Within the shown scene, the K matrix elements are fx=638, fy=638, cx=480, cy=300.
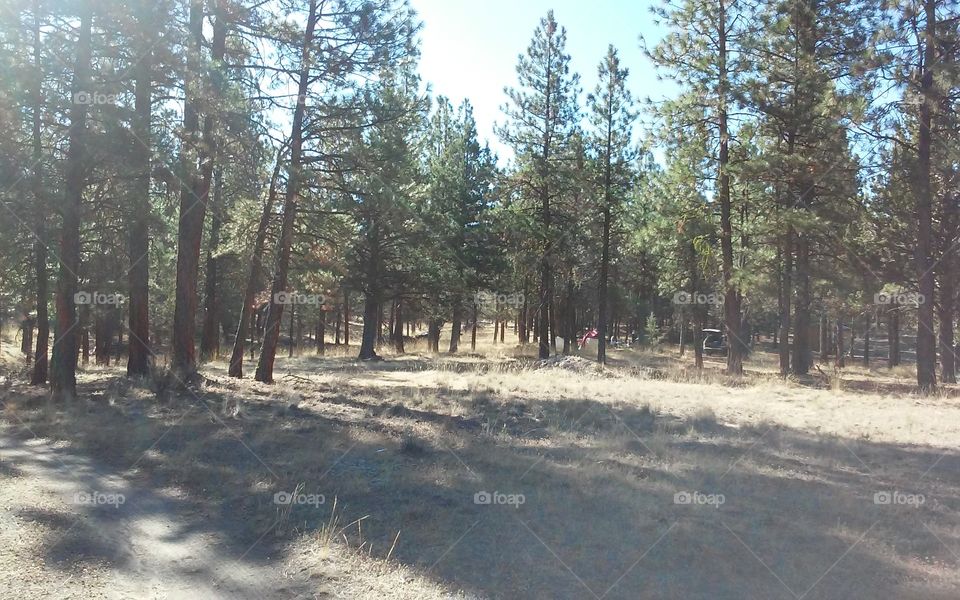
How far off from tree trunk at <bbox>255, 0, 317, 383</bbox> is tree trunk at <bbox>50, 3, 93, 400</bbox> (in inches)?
162

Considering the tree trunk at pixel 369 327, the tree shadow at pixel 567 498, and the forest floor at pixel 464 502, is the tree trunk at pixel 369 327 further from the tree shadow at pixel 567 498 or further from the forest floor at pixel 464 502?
the tree shadow at pixel 567 498

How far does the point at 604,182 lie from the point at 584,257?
9.04 m

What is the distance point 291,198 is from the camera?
15844 mm

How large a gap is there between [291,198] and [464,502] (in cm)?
1130

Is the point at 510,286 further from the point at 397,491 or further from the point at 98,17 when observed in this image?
the point at 397,491

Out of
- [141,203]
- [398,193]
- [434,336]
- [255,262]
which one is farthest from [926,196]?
[434,336]

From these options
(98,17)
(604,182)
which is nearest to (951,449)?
(98,17)

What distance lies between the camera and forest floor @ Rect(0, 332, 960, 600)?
4.91 m

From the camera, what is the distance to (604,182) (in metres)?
30.6

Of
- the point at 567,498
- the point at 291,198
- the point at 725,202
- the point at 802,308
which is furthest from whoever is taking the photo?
the point at 725,202

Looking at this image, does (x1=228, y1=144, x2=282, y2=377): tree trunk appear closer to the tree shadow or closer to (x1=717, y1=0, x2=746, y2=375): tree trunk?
the tree shadow

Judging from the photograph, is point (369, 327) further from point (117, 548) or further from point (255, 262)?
point (117, 548)

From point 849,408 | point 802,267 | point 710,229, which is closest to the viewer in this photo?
point 849,408

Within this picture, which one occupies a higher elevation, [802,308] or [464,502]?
[802,308]
